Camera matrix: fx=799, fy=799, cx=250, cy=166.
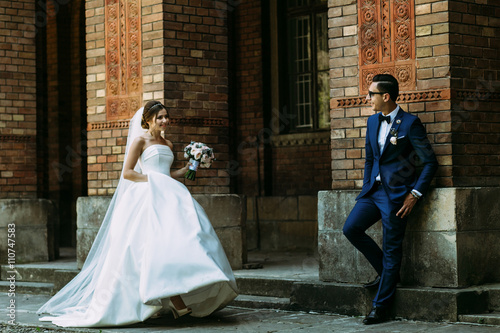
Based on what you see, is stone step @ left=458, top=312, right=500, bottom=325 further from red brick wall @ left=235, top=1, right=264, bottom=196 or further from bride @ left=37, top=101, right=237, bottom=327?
red brick wall @ left=235, top=1, right=264, bottom=196

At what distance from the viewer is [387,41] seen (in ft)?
24.7

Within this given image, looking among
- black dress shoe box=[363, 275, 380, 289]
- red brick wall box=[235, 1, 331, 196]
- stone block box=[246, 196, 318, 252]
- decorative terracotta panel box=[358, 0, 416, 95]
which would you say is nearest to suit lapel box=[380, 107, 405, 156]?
decorative terracotta panel box=[358, 0, 416, 95]

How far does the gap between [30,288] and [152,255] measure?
3.92m

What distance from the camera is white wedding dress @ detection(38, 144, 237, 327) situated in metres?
6.84

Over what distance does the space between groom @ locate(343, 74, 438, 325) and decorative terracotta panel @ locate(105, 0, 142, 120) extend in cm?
357

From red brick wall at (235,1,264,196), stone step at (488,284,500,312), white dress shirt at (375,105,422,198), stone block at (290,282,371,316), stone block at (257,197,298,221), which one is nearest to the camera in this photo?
stone step at (488,284,500,312)

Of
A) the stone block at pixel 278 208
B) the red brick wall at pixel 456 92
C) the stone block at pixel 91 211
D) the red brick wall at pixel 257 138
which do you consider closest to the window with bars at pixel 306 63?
the red brick wall at pixel 257 138

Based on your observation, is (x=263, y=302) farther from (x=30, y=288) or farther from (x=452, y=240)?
(x=30, y=288)

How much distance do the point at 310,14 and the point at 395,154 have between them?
19.6ft

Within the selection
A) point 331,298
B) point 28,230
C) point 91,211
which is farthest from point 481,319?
point 28,230

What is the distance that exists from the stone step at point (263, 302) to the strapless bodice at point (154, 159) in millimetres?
1678

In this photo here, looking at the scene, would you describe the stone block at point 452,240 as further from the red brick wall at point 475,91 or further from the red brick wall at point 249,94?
the red brick wall at point 249,94

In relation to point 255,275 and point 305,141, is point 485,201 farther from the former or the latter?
point 305,141

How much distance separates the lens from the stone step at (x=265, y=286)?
8.35 meters
